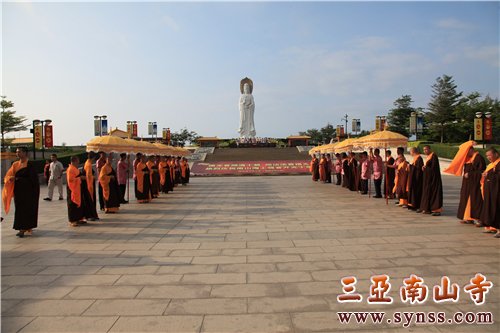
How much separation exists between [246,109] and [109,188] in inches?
1394

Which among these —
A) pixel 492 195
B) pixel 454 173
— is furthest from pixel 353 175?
pixel 492 195

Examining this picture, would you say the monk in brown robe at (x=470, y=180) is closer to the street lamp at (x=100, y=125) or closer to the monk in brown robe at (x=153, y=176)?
the monk in brown robe at (x=153, y=176)

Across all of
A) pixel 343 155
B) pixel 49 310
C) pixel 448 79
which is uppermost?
pixel 448 79

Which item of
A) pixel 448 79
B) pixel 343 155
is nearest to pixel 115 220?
pixel 343 155

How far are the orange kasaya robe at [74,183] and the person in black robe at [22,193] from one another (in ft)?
2.38

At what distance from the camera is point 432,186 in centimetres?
811

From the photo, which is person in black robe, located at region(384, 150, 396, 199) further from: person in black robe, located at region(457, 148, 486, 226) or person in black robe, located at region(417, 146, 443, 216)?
person in black robe, located at region(457, 148, 486, 226)

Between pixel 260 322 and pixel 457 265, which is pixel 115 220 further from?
pixel 457 265

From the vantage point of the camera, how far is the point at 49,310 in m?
3.40

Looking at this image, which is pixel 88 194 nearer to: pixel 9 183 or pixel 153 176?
pixel 9 183

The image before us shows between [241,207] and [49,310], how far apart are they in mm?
6794

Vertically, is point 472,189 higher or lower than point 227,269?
higher

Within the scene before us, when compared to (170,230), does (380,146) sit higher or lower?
higher

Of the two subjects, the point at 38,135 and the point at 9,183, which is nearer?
the point at 9,183
